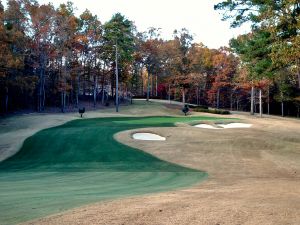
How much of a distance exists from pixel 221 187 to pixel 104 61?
57.0 metres

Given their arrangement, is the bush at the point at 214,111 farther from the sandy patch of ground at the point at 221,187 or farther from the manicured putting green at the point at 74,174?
the manicured putting green at the point at 74,174

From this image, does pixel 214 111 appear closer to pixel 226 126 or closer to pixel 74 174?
pixel 226 126

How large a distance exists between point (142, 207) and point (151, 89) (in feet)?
301

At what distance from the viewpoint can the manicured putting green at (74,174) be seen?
797 cm

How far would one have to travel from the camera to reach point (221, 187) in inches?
467

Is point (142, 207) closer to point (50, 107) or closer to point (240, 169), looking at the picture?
point (240, 169)

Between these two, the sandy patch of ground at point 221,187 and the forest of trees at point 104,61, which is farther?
the forest of trees at point 104,61

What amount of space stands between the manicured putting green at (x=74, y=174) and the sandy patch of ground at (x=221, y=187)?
95 cm

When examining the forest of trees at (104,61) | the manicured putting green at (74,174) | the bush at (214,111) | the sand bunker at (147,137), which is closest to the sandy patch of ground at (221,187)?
the sand bunker at (147,137)

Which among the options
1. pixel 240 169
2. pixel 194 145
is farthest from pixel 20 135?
pixel 240 169

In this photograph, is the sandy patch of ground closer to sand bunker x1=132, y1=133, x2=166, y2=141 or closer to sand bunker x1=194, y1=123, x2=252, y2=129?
sand bunker x1=132, y1=133, x2=166, y2=141

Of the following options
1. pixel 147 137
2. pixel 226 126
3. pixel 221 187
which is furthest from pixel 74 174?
pixel 226 126

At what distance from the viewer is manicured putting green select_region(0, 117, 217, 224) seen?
7.97 m

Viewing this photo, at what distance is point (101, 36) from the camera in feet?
205
